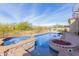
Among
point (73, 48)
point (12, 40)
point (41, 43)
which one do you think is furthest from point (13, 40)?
point (73, 48)

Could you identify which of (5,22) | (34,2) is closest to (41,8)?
(34,2)

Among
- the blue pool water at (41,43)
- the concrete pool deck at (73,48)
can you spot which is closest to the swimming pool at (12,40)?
the blue pool water at (41,43)

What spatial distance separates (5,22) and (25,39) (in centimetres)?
29

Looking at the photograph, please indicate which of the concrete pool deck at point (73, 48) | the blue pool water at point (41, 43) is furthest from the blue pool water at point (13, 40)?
the concrete pool deck at point (73, 48)

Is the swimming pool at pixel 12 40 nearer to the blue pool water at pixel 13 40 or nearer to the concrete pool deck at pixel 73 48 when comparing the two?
the blue pool water at pixel 13 40

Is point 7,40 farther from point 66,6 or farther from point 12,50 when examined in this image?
point 66,6

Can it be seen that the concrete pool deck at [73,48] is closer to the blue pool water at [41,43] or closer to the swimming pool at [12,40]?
the blue pool water at [41,43]

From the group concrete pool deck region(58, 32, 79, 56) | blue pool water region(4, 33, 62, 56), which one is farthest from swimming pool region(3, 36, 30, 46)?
concrete pool deck region(58, 32, 79, 56)

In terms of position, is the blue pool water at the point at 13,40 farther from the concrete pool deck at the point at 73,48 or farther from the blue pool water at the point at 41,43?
the concrete pool deck at the point at 73,48

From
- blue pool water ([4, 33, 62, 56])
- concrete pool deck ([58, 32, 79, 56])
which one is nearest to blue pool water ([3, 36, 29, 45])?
blue pool water ([4, 33, 62, 56])

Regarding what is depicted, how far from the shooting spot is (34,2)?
7.57 feet

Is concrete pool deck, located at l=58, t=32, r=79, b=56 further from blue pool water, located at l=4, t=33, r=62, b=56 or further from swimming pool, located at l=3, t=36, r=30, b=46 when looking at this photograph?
swimming pool, located at l=3, t=36, r=30, b=46

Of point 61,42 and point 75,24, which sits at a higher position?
point 75,24

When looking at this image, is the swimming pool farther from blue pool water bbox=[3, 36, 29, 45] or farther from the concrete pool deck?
the concrete pool deck
